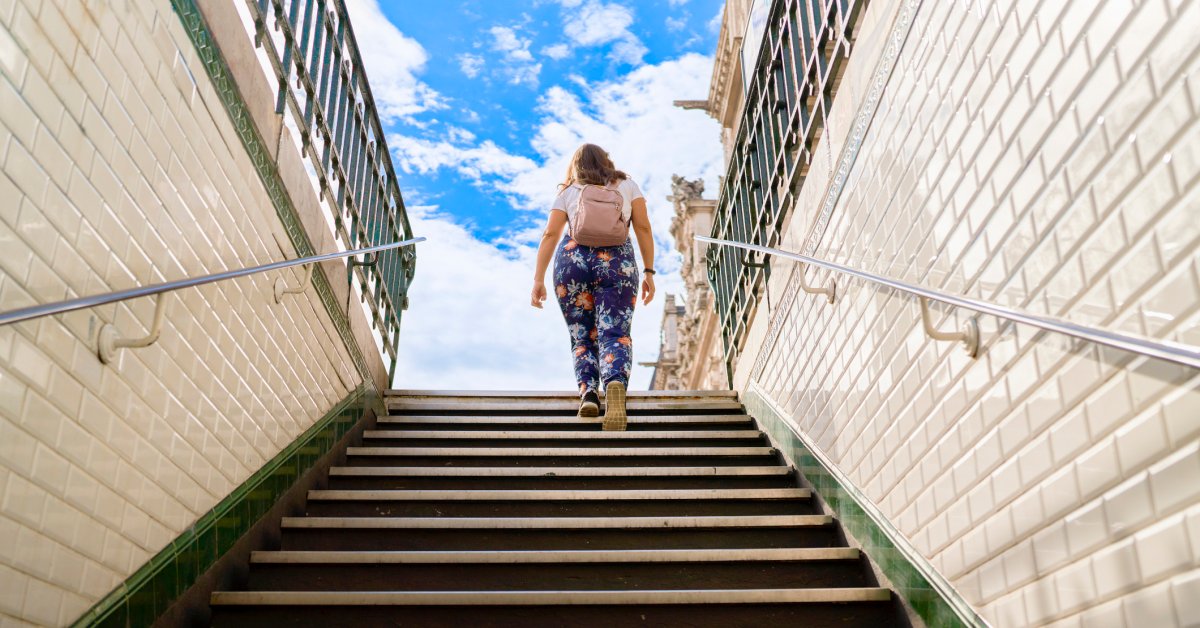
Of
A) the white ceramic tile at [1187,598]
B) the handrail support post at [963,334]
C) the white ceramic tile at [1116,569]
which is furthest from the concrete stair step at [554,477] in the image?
the white ceramic tile at [1187,598]

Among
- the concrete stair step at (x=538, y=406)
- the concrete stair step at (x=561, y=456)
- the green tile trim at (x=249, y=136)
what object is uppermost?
the green tile trim at (x=249, y=136)

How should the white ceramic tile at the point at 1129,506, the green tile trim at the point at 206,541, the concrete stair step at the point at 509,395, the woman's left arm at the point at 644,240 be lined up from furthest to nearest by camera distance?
the concrete stair step at the point at 509,395 → the woman's left arm at the point at 644,240 → the green tile trim at the point at 206,541 → the white ceramic tile at the point at 1129,506

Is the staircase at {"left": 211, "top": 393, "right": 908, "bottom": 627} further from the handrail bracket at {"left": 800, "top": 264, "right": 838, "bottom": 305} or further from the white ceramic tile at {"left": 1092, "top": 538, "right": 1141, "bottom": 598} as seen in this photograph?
the white ceramic tile at {"left": 1092, "top": 538, "right": 1141, "bottom": 598}

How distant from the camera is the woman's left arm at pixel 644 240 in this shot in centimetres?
554

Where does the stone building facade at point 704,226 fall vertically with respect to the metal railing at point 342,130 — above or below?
above

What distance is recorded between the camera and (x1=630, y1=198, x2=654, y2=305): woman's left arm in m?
5.54

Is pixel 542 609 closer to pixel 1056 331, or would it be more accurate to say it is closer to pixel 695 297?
pixel 1056 331

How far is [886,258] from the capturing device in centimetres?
346

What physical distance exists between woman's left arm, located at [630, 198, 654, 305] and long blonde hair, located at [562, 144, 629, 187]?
198 millimetres

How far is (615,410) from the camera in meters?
5.29

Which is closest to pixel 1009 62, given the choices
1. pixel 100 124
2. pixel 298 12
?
pixel 100 124

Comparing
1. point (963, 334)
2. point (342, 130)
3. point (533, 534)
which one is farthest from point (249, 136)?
point (963, 334)

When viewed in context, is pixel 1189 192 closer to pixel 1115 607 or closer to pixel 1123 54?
pixel 1123 54

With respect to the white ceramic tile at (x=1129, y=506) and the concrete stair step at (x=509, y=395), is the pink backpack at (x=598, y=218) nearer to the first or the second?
the concrete stair step at (x=509, y=395)
